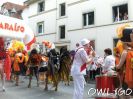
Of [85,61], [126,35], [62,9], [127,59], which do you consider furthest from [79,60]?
[62,9]

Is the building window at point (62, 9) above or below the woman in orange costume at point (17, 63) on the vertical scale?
above

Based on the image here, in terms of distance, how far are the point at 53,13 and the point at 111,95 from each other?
25.2m

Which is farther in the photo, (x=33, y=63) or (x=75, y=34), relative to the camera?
(x=75, y=34)

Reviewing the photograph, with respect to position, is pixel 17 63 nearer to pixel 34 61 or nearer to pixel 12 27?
pixel 34 61

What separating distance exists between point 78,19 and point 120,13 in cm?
470

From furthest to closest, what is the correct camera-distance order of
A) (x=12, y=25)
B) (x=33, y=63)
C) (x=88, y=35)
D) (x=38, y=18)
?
(x=38, y=18) → (x=88, y=35) → (x=33, y=63) → (x=12, y=25)

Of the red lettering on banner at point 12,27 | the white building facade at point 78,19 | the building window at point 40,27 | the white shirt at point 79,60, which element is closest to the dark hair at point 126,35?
the white shirt at point 79,60

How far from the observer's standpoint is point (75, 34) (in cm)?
2727

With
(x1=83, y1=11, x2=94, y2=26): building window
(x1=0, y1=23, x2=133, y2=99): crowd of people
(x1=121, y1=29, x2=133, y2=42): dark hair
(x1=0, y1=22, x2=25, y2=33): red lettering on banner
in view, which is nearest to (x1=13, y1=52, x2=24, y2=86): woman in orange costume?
(x1=0, y1=23, x2=133, y2=99): crowd of people

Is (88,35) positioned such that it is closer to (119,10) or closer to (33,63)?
(119,10)

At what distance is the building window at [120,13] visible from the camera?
902 inches

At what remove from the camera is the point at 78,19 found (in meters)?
27.0

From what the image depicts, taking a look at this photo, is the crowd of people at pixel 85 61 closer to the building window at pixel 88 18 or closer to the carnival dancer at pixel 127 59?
the carnival dancer at pixel 127 59

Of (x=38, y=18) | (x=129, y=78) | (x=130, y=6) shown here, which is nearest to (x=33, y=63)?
(x=129, y=78)
